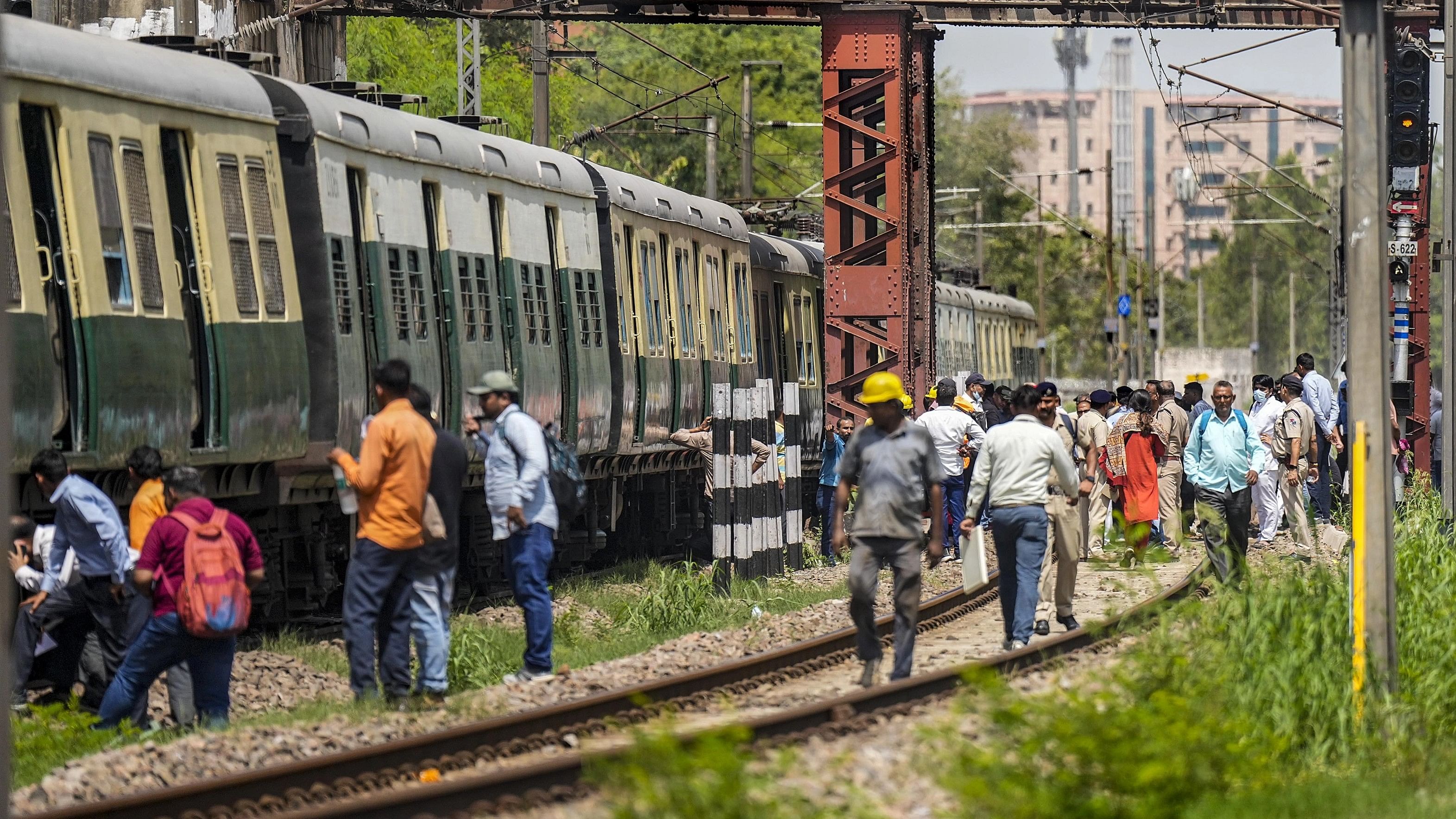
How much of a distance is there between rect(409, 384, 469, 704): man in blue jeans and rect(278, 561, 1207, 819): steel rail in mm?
1981

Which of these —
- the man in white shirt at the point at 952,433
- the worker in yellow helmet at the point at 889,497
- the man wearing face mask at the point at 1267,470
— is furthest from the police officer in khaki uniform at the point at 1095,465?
the worker in yellow helmet at the point at 889,497

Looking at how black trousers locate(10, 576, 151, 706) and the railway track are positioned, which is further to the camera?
black trousers locate(10, 576, 151, 706)

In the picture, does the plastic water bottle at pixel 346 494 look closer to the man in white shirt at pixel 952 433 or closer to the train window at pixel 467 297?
the train window at pixel 467 297

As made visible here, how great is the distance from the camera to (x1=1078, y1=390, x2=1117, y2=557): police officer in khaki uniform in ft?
68.7

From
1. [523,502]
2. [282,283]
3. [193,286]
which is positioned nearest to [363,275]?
[282,283]

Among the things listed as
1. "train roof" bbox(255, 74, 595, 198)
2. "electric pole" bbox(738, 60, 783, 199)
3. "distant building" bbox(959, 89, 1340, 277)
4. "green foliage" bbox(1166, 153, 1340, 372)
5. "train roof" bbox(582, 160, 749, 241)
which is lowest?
"green foliage" bbox(1166, 153, 1340, 372)

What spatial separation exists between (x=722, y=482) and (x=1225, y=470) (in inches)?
174

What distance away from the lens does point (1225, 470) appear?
17.1m

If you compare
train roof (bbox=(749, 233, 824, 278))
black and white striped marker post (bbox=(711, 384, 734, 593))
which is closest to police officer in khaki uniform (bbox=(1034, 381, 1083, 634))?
black and white striped marker post (bbox=(711, 384, 734, 593))

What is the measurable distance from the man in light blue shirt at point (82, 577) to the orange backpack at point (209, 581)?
0.74m

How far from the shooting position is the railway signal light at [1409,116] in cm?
2358

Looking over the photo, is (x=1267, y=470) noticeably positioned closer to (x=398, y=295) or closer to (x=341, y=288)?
(x=398, y=295)

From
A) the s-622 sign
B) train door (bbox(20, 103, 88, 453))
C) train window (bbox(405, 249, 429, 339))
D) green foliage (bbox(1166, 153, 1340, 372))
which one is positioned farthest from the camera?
green foliage (bbox(1166, 153, 1340, 372))

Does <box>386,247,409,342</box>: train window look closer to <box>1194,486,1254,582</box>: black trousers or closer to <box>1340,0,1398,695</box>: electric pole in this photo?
<box>1194,486,1254,582</box>: black trousers
